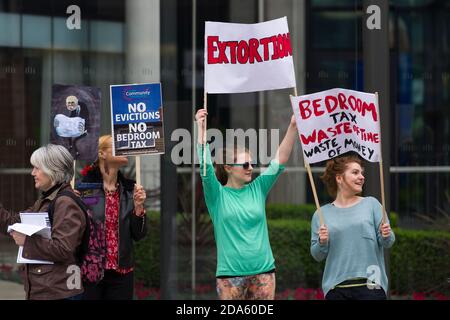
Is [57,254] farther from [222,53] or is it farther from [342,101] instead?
[342,101]

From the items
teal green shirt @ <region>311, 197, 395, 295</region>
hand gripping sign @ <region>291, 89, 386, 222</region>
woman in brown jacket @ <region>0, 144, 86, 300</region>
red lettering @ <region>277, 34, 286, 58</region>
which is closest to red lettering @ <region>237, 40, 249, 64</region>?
red lettering @ <region>277, 34, 286, 58</region>

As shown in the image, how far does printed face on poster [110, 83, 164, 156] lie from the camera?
23.3 ft

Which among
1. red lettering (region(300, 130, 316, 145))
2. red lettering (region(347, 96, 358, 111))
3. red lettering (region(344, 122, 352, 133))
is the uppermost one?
red lettering (region(347, 96, 358, 111))

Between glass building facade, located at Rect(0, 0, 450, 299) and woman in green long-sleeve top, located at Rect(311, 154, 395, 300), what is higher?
glass building facade, located at Rect(0, 0, 450, 299)

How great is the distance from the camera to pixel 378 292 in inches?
264

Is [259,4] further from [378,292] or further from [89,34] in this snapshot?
[378,292]

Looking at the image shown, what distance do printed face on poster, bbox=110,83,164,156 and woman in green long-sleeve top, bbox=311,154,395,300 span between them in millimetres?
1179

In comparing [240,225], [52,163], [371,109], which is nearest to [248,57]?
[371,109]

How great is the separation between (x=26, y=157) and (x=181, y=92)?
4.66 feet

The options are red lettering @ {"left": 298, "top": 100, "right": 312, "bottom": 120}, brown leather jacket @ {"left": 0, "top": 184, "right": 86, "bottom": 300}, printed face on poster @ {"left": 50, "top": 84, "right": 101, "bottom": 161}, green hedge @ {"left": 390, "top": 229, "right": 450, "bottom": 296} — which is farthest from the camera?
green hedge @ {"left": 390, "top": 229, "right": 450, "bottom": 296}

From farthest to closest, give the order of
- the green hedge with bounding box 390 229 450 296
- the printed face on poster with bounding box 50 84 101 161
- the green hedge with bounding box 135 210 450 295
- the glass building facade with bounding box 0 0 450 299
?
the green hedge with bounding box 390 229 450 296, the green hedge with bounding box 135 210 450 295, the glass building facade with bounding box 0 0 450 299, the printed face on poster with bounding box 50 84 101 161

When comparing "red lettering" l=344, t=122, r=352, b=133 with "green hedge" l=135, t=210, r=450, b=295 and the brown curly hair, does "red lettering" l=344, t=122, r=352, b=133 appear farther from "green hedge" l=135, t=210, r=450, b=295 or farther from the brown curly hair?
"green hedge" l=135, t=210, r=450, b=295

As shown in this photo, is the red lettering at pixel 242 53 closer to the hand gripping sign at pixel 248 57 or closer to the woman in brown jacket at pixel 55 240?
the hand gripping sign at pixel 248 57

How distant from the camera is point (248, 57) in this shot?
7.24 m
